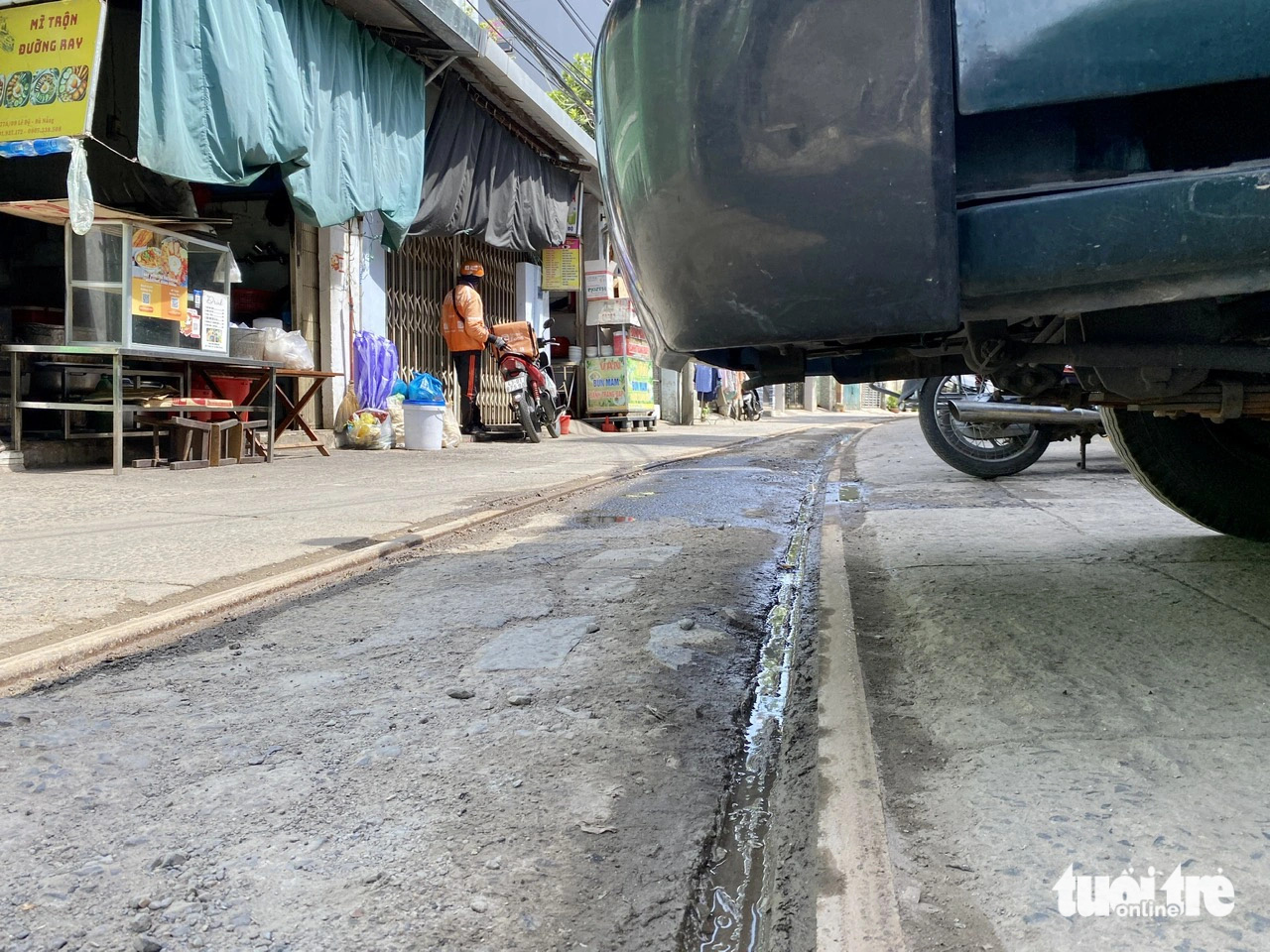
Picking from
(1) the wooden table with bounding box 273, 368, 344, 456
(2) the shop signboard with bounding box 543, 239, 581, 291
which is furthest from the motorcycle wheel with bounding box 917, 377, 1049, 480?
(2) the shop signboard with bounding box 543, 239, 581, 291

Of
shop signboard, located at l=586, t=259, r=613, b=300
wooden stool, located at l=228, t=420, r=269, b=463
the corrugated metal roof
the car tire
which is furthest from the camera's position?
shop signboard, located at l=586, t=259, r=613, b=300

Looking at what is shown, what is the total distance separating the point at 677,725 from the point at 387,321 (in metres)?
8.64

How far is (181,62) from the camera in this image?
18.5 ft

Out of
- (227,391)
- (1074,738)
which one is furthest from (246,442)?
(1074,738)

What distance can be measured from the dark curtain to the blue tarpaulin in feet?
1.85

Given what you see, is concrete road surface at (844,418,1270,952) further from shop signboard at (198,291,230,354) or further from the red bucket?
the red bucket

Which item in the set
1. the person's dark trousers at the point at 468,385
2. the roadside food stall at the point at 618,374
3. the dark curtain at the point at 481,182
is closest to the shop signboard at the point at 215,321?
the dark curtain at the point at 481,182

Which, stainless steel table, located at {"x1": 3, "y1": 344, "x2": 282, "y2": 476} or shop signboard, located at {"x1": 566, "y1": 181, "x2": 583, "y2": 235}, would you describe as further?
shop signboard, located at {"x1": 566, "y1": 181, "x2": 583, "y2": 235}

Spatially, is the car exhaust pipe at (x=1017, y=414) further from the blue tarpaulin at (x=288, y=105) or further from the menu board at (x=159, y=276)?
the menu board at (x=159, y=276)

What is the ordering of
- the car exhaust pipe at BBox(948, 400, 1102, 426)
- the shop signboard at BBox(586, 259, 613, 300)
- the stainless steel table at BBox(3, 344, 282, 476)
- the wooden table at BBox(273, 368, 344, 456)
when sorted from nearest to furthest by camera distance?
the car exhaust pipe at BBox(948, 400, 1102, 426) → the stainless steel table at BBox(3, 344, 282, 476) → the wooden table at BBox(273, 368, 344, 456) → the shop signboard at BBox(586, 259, 613, 300)

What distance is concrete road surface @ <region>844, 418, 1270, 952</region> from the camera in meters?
1.07

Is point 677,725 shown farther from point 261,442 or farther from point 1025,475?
point 261,442

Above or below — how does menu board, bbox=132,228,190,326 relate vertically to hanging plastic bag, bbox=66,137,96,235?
below

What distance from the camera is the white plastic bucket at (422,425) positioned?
8.65m
